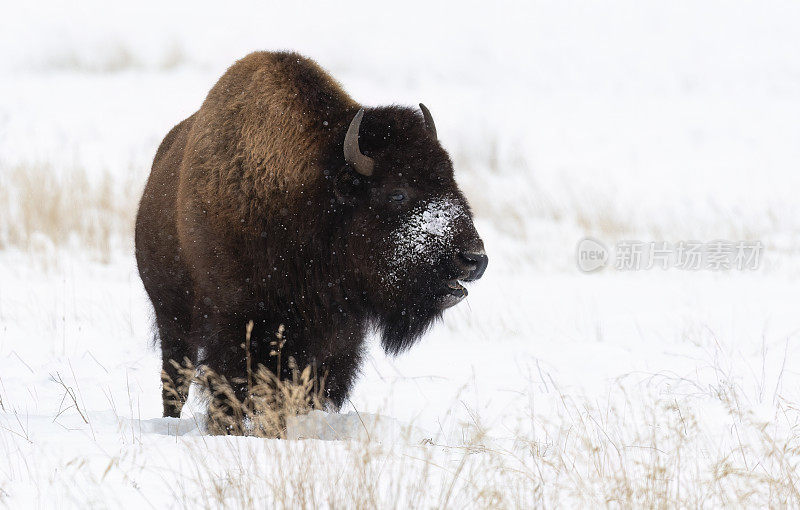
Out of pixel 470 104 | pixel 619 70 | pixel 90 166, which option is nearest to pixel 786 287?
pixel 90 166

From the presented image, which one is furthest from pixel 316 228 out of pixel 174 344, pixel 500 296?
pixel 500 296

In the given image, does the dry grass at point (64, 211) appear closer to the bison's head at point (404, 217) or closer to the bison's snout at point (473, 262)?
the bison's head at point (404, 217)

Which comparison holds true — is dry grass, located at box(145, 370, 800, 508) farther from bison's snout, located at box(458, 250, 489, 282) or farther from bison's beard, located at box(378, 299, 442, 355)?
bison's beard, located at box(378, 299, 442, 355)

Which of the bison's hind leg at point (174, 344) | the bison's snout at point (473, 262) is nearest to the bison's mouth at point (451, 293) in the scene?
the bison's snout at point (473, 262)

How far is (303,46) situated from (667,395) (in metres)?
22.0

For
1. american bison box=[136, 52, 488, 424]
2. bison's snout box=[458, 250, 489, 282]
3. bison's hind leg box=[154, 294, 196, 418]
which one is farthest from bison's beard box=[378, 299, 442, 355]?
bison's hind leg box=[154, 294, 196, 418]

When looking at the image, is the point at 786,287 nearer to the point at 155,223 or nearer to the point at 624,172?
the point at 155,223

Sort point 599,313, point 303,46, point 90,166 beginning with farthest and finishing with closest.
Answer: point 303,46
point 90,166
point 599,313

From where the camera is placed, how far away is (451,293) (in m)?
3.79

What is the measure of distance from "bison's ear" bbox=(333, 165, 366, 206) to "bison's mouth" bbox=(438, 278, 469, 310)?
0.60 metres

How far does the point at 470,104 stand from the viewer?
19609 mm

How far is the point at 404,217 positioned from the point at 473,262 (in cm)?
40

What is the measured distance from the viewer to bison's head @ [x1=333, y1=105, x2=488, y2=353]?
3.68 m

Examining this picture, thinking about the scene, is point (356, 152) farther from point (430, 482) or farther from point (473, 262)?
point (430, 482)
